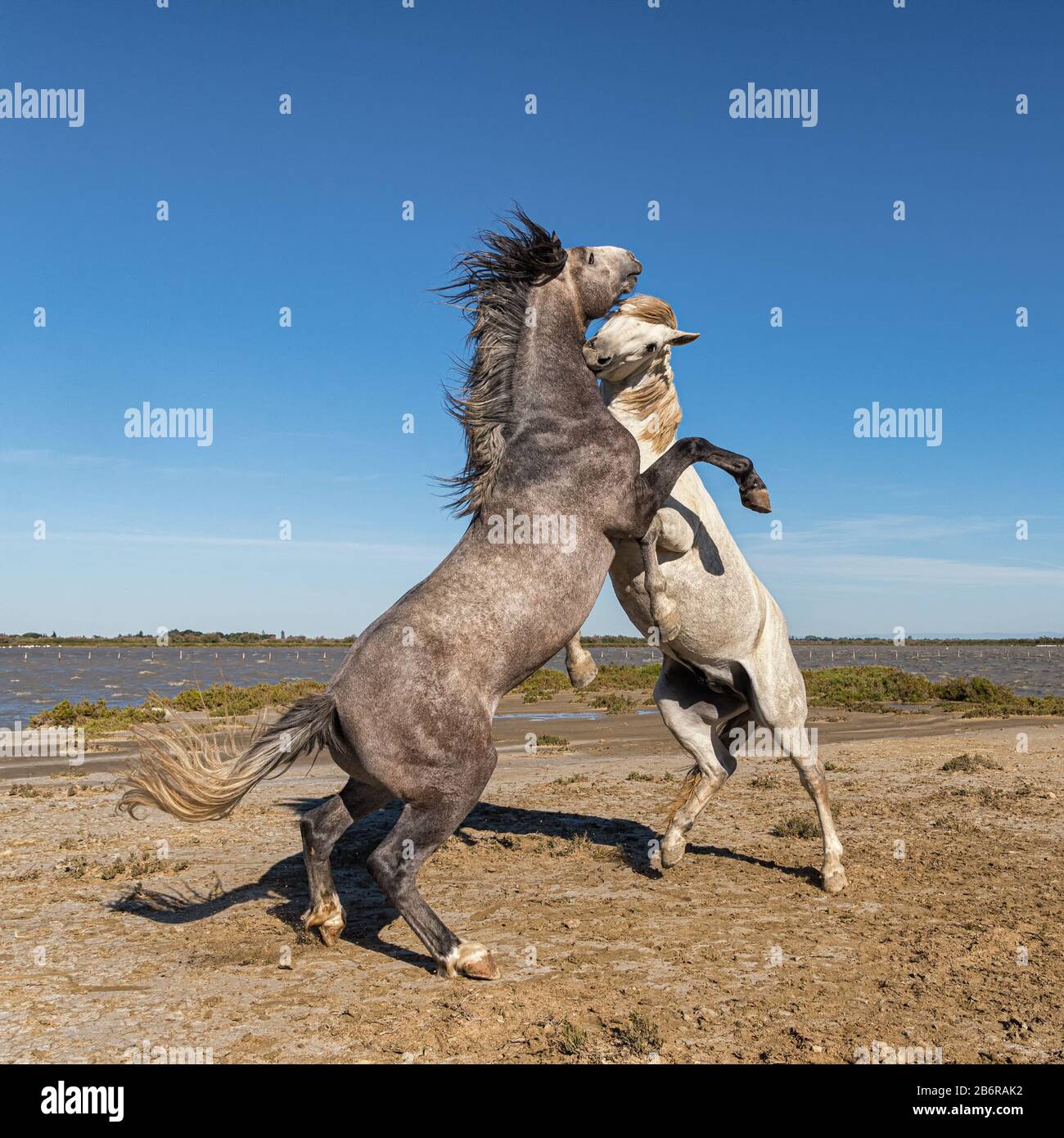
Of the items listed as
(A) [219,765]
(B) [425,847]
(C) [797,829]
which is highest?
(A) [219,765]

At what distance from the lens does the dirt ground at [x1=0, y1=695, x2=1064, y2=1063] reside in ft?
12.0

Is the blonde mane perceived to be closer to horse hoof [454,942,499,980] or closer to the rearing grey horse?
the rearing grey horse

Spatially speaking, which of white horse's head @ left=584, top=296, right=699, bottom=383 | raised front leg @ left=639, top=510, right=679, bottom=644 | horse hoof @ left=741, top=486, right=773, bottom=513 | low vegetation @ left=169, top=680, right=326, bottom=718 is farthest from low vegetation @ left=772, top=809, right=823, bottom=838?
low vegetation @ left=169, top=680, right=326, bottom=718

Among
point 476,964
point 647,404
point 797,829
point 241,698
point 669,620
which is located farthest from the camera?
point 241,698

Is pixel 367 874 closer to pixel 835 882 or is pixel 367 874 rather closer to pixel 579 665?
pixel 579 665

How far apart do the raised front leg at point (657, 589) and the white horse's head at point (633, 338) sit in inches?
40.5

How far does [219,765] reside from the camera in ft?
16.0

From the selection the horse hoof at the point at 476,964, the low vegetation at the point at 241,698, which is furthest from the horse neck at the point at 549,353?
the low vegetation at the point at 241,698

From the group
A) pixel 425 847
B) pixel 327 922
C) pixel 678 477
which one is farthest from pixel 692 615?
pixel 327 922

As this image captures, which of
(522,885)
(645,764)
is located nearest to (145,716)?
(645,764)

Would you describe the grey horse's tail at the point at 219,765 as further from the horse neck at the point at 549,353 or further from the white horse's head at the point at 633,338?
the white horse's head at the point at 633,338

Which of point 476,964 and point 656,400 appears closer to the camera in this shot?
point 476,964

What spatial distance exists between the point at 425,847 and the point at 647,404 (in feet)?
10.9

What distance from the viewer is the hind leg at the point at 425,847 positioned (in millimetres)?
4453
